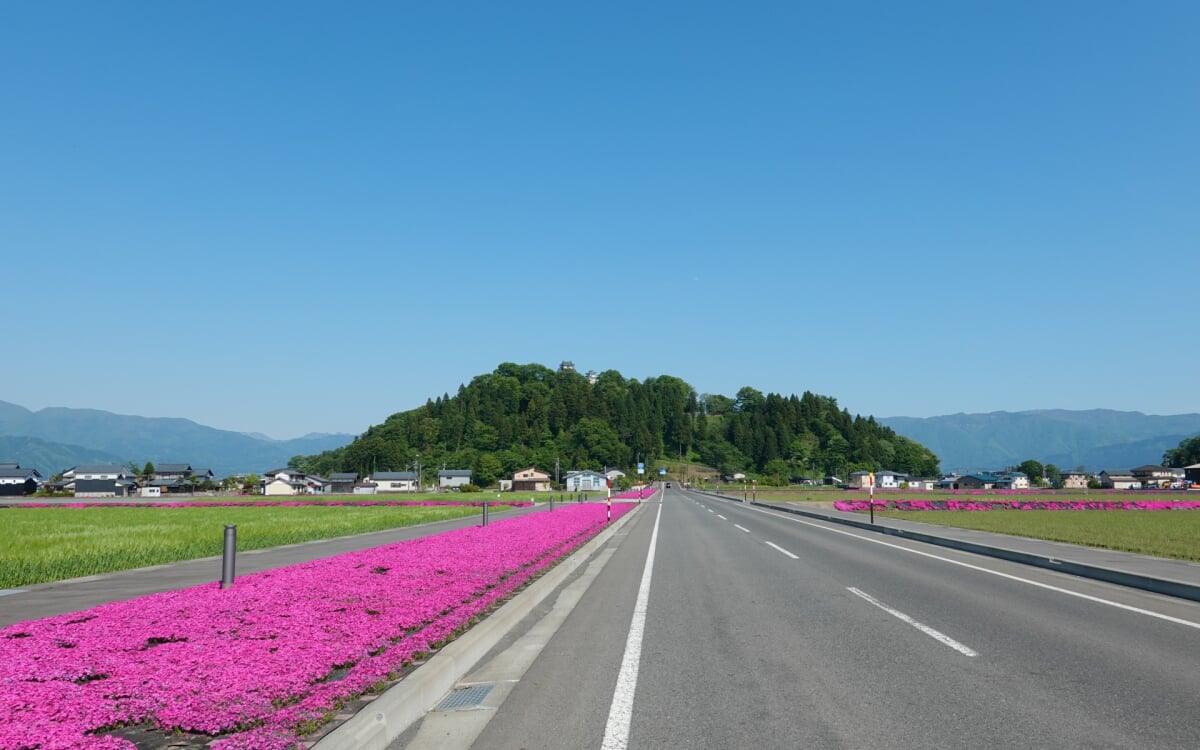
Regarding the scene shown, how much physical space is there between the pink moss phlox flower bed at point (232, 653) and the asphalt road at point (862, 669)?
1203 millimetres

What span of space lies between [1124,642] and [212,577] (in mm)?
14654

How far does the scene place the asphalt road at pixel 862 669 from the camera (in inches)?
195

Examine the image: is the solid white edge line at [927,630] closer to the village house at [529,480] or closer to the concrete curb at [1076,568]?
the concrete curb at [1076,568]

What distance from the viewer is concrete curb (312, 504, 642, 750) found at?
14.9ft

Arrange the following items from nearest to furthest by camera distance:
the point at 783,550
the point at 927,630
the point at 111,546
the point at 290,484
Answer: the point at 927,630, the point at 783,550, the point at 111,546, the point at 290,484

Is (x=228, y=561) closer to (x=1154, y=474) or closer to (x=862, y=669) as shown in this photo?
(x=862, y=669)

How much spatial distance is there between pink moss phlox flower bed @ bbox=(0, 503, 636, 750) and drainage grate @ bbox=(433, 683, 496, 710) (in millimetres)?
600

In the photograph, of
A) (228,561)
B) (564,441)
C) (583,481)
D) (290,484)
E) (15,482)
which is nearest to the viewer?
(228,561)

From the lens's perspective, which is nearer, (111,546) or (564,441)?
(111,546)

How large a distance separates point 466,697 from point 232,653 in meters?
2.53

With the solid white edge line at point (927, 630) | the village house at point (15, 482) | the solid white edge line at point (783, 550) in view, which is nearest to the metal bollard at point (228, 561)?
the solid white edge line at point (927, 630)

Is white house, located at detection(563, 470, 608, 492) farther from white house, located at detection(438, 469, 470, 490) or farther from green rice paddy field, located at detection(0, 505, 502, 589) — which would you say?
green rice paddy field, located at detection(0, 505, 502, 589)

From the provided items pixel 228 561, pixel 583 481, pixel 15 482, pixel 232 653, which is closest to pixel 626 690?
pixel 232 653

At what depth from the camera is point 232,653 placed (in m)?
6.70
